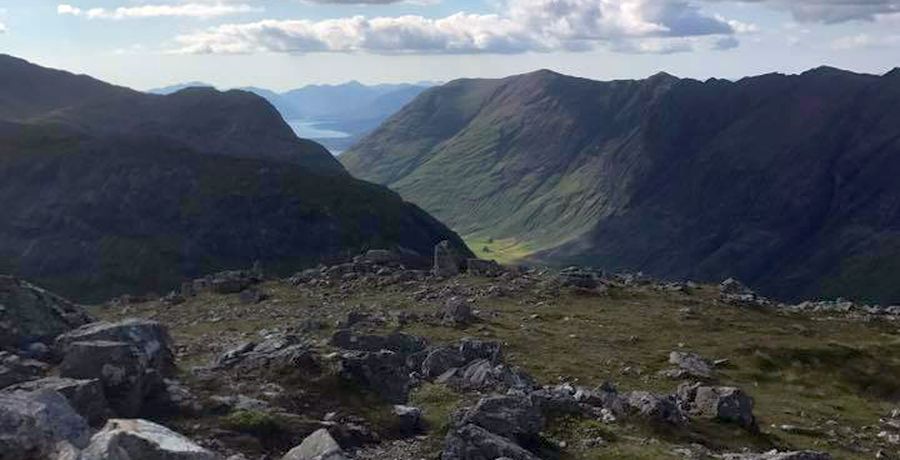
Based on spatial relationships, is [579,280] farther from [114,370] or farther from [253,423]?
[114,370]

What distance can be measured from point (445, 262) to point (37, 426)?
6647 cm

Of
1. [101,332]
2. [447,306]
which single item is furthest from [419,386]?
[447,306]

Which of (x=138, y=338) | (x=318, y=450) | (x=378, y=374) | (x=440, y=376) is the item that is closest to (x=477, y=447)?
(x=318, y=450)

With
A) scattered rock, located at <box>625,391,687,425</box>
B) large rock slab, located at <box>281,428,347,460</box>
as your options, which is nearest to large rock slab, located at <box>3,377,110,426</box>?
large rock slab, located at <box>281,428,347,460</box>

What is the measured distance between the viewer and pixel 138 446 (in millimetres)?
17328

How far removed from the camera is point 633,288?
83312 millimetres

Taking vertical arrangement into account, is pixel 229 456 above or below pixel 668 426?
above

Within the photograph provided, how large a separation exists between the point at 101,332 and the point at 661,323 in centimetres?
4866

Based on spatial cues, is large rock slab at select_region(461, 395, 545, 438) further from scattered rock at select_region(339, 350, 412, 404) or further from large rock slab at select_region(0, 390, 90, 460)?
large rock slab at select_region(0, 390, 90, 460)

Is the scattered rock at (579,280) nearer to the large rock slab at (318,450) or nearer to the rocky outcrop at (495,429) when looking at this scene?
the rocky outcrop at (495,429)

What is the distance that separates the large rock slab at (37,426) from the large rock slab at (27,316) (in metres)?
14.5

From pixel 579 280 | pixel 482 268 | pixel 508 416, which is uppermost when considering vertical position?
pixel 508 416

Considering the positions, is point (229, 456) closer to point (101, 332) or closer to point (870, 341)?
point (101, 332)

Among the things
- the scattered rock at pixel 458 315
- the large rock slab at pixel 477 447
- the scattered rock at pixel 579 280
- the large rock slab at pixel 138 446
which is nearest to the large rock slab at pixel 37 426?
the large rock slab at pixel 138 446
